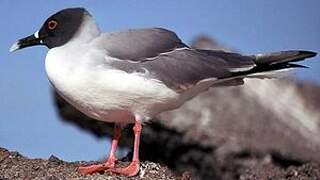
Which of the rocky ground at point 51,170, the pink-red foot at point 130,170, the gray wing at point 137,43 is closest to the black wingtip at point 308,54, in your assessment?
the gray wing at point 137,43

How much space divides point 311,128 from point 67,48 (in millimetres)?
9557

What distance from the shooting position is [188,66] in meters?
5.45

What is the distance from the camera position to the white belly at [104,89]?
5113 millimetres

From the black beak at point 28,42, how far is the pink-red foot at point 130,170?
1.03 metres

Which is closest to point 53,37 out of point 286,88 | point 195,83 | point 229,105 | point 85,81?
point 85,81

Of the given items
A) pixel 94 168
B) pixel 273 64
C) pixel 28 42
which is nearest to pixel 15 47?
pixel 28 42

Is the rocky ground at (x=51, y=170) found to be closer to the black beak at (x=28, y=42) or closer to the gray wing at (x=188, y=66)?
the gray wing at (x=188, y=66)

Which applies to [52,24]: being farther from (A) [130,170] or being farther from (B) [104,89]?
(A) [130,170]

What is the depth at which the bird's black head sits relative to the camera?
5.46 meters

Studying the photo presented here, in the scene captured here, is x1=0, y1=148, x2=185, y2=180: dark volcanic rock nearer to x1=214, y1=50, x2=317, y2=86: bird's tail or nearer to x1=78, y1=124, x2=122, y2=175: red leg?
x1=78, y1=124, x2=122, y2=175: red leg

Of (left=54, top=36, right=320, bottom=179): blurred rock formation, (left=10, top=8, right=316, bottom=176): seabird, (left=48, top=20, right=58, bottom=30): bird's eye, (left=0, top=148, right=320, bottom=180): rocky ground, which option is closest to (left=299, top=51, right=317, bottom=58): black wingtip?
(left=10, top=8, right=316, bottom=176): seabird

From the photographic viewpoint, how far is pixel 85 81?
5.11 m

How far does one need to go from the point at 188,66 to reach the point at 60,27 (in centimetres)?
89

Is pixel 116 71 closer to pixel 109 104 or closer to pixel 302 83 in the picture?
pixel 109 104
